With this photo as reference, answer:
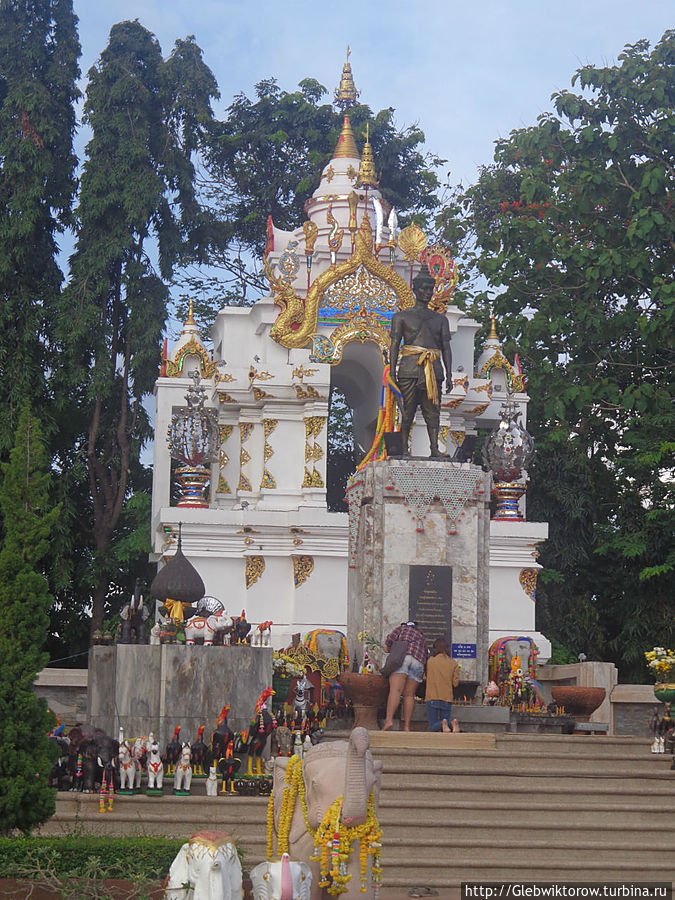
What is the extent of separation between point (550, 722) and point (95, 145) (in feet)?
58.7

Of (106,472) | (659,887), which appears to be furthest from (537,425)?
(659,887)

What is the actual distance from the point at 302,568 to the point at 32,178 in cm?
1065

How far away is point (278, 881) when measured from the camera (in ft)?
27.7

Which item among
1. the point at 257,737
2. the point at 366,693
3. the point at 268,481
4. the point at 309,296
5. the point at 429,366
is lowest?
the point at 257,737

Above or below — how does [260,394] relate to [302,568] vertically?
above

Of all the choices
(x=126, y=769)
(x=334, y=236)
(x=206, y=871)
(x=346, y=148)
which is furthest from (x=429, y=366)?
(x=206, y=871)

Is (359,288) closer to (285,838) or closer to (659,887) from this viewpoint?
(659,887)

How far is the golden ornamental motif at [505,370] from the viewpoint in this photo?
26969 mm

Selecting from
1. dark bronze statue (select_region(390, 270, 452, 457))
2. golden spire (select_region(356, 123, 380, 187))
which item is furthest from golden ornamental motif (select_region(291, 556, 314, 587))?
golden spire (select_region(356, 123, 380, 187))

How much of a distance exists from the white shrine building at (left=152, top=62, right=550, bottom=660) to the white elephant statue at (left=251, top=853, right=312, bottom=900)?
15.4 meters

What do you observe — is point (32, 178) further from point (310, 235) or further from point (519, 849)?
point (519, 849)

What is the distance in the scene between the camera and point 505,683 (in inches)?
766

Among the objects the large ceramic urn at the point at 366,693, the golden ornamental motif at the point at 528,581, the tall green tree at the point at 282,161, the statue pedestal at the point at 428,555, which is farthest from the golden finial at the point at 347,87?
the large ceramic urn at the point at 366,693

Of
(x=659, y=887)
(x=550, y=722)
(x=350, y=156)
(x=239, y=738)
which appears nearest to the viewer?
(x=659, y=887)
